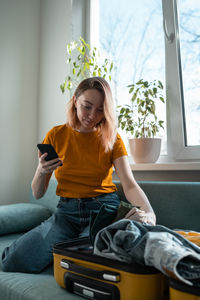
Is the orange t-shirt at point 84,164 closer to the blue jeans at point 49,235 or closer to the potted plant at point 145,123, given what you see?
the blue jeans at point 49,235

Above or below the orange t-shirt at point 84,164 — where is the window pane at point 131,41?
above

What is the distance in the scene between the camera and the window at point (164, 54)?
185 centimetres

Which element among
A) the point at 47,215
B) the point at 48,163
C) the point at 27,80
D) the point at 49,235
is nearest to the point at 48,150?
the point at 48,163

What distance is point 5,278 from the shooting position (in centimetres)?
107

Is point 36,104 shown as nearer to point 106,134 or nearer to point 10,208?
point 10,208

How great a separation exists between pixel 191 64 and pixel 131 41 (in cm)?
58

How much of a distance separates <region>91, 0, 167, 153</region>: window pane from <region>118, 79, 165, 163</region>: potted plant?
0.10 m

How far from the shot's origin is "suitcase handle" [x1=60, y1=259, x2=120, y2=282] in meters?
0.73

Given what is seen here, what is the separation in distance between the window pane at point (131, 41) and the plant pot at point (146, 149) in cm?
19

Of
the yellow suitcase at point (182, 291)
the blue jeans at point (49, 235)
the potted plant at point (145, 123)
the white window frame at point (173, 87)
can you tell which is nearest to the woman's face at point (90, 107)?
the blue jeans at point (49, 235)

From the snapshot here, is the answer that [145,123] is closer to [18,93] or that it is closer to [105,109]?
[105,109]

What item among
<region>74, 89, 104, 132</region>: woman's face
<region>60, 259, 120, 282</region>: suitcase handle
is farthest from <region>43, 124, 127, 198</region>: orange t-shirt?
<region>60, 259, 120, 282</region>: suitcase handle

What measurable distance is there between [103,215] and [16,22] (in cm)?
225

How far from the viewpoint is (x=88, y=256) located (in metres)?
0.79
